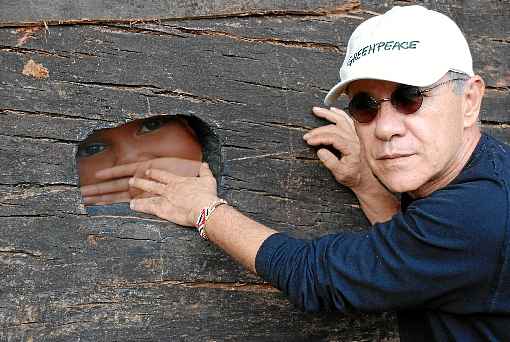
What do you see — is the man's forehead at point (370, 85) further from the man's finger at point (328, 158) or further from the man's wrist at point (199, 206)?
the man's wrist at point (199, 206)

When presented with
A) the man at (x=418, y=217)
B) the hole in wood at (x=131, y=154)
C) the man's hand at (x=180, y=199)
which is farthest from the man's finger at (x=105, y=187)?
the man at (x=418, y=217)

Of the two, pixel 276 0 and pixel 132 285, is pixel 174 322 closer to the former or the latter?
pixel 132 285

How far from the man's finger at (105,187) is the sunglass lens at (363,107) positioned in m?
1.11

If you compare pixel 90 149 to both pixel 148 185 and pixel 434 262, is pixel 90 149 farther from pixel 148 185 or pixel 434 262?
pixel 434 262

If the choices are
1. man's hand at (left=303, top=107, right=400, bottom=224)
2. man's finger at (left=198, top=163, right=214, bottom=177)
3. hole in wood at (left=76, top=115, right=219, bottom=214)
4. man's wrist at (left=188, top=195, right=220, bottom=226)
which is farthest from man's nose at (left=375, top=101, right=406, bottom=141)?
hole in wood at (left=76, top=115, right=219, bottom=214)

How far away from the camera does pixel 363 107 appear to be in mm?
2332

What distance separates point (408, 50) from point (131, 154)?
1.35 metres

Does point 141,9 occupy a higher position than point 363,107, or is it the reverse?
point 141,9

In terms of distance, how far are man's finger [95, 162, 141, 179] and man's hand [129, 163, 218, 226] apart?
1.09 ft

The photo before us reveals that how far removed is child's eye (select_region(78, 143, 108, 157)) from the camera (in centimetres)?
305

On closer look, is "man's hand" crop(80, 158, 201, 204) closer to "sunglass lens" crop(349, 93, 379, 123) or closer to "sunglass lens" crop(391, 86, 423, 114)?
"sunglass lens" crop(349, 93, 379, 123)

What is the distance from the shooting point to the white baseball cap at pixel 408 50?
2170mm

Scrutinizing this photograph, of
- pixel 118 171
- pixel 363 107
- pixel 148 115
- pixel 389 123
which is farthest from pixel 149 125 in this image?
pixel 389 123

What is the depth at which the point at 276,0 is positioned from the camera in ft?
9.18
